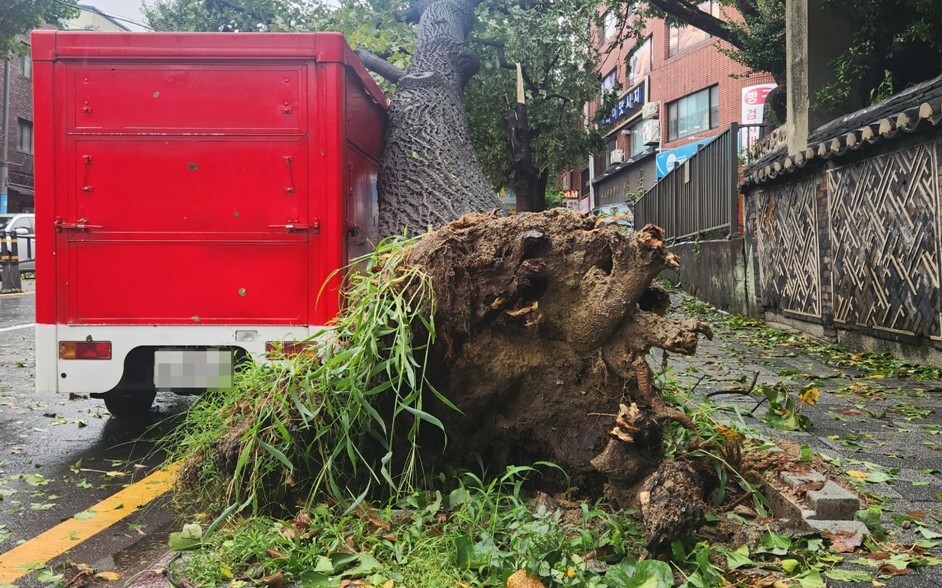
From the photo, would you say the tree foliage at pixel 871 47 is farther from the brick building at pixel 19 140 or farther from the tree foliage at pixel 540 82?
the brick building at pixel 19 140

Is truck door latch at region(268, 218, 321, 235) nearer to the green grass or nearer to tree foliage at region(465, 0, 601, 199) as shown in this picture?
the green grass

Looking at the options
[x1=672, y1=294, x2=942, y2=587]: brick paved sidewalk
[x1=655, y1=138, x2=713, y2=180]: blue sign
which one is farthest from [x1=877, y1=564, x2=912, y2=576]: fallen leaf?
[x1=655, y1=138, x2=713, y2=180]: blue sign

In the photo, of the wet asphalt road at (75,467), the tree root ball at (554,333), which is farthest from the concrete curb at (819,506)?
the wet asphalt road at (75,467)

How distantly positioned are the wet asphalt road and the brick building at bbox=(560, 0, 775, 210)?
21383 millimetres

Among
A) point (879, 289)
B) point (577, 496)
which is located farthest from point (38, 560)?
point (879, 289)

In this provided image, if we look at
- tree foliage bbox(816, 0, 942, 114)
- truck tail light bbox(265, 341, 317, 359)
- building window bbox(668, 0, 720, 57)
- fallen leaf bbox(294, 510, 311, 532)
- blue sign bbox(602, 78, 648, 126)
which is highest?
building window bbox(668, 0, 720, 57)

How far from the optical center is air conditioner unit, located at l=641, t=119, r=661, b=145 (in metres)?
33.9

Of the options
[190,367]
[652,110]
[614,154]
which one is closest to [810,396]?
[190,367]

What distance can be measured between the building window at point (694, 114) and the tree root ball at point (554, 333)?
2906cm

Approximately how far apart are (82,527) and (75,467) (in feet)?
3.75

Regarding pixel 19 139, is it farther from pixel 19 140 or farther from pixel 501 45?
pixel 501 45

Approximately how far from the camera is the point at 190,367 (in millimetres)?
4719

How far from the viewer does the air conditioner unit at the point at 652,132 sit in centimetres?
3388

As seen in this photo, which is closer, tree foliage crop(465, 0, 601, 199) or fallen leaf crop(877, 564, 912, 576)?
fallen leaf crop(877, 564, 912, 576)
